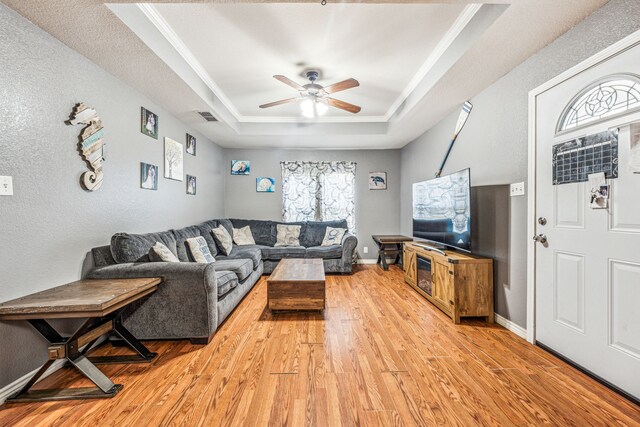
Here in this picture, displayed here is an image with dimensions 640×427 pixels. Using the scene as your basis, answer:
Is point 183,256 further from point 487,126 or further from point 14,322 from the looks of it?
point 487,126

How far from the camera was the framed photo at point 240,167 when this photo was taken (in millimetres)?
5840

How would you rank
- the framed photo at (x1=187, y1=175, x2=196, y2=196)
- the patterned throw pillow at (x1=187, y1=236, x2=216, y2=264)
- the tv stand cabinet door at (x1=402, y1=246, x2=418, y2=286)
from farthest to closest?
the framed photo at (x1=187, y1=175, x2=196, y2=196)
the tv stand cabinet door at (x1=402, y1=246, x2=418, y2=286)
the patterned throw pillow at (x1=187, y1=236, x2=216, y2=264)

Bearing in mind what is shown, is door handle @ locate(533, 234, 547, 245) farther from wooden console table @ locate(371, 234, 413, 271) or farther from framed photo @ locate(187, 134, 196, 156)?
framed photo @ locate(187, 134, 196, 156)

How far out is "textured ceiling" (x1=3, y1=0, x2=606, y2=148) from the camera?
187cm

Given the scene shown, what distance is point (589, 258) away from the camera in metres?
1.92

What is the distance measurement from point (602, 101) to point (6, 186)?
3789 mm

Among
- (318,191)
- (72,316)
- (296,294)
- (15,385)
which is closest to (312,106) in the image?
(296,294)

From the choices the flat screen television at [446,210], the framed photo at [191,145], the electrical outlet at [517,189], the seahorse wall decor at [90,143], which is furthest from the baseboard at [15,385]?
the electrical outlet at [517,189]

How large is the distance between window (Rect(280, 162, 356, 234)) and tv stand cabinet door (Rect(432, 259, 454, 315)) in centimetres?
286

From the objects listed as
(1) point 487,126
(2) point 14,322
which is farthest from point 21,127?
(1) point 487,126

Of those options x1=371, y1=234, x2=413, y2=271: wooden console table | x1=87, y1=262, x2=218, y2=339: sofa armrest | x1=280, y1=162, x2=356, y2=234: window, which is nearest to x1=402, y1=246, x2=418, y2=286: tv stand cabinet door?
x1=371, y1=234, x2=413, y2=271: wooden console table

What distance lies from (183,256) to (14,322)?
63.1 inches

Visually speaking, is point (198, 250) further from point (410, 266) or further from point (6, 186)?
point (410, 266)

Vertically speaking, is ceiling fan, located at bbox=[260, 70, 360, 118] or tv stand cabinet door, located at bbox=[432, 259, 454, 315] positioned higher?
ceiling fan, located at bbox=[260, 70, 360, 118]
